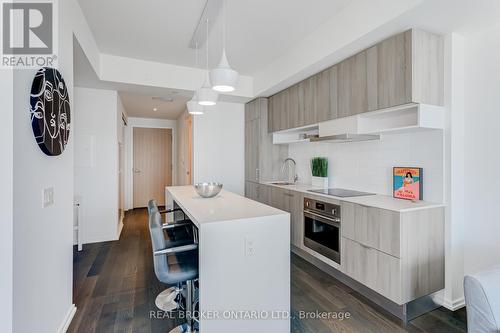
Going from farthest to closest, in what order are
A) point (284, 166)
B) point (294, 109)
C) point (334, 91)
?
1. point (284, 166)
2. point (294, 109)
3. point (334, 91)

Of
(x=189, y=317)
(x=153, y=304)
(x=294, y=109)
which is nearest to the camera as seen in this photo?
(x=189, y=317)

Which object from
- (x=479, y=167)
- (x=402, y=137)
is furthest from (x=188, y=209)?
(x=479, y=167)

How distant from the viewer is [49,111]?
158 centimetres

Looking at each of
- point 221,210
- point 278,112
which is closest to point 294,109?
point 278,112

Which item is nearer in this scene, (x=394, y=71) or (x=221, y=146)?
(x=394, y=71)

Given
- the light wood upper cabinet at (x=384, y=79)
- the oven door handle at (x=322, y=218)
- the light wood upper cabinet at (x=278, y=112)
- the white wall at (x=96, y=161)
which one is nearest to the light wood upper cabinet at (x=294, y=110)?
the light wood upper cabinet at (x=278, y=112)

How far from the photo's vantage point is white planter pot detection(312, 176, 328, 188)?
3.54 m

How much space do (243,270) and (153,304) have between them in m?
1.16

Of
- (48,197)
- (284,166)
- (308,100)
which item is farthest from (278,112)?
(48,197)

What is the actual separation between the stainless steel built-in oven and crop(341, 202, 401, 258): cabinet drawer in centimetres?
13

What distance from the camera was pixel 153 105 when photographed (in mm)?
5543

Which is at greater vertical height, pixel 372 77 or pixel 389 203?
pixel 372 77

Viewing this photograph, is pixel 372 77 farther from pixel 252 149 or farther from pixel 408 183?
pixel 252 149

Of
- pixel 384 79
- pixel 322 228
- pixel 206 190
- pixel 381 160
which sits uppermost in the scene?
pixel 384 79
